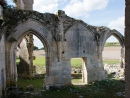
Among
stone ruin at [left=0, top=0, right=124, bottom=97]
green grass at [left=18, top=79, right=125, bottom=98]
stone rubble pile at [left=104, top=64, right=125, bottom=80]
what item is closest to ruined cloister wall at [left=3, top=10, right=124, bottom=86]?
stone ruin at [left=0, top=0, right=124, bottom=97]

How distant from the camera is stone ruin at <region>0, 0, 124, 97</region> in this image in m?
8.93

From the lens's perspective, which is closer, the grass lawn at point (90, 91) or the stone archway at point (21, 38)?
the grass lawn at point (90, 91)

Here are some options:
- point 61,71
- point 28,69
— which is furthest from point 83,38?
point 28,69

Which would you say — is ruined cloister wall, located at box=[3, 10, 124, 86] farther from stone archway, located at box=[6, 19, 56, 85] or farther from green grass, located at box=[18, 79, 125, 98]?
green grass, located at box=[18, 79, 125, 98]

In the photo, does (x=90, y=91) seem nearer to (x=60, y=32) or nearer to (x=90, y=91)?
(x=90, y=91)

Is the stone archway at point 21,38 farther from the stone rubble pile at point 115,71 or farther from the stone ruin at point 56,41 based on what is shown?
the stone rubble pile at point 115,71

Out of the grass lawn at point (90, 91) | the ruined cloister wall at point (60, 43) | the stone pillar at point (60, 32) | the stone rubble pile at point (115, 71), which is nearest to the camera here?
the grass lawn at point (90, 91)

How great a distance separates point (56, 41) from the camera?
1000 cm

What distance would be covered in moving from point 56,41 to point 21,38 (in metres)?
1.93

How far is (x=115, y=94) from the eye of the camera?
886 centimetres

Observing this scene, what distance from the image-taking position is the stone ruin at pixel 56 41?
8930 mm

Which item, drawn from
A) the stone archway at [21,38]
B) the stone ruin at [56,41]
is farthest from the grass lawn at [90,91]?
the stone archway at [21,38]

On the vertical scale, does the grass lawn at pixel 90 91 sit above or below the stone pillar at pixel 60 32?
below

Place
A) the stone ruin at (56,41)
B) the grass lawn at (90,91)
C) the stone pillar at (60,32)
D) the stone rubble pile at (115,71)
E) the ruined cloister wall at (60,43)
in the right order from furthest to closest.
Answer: the stone rubble pile at (115,71) < the stone pillar at (60,32) < the ruined cloister wall at (60,43) < the stone ruin at (56,41) < the grass lawn at (90,91)
